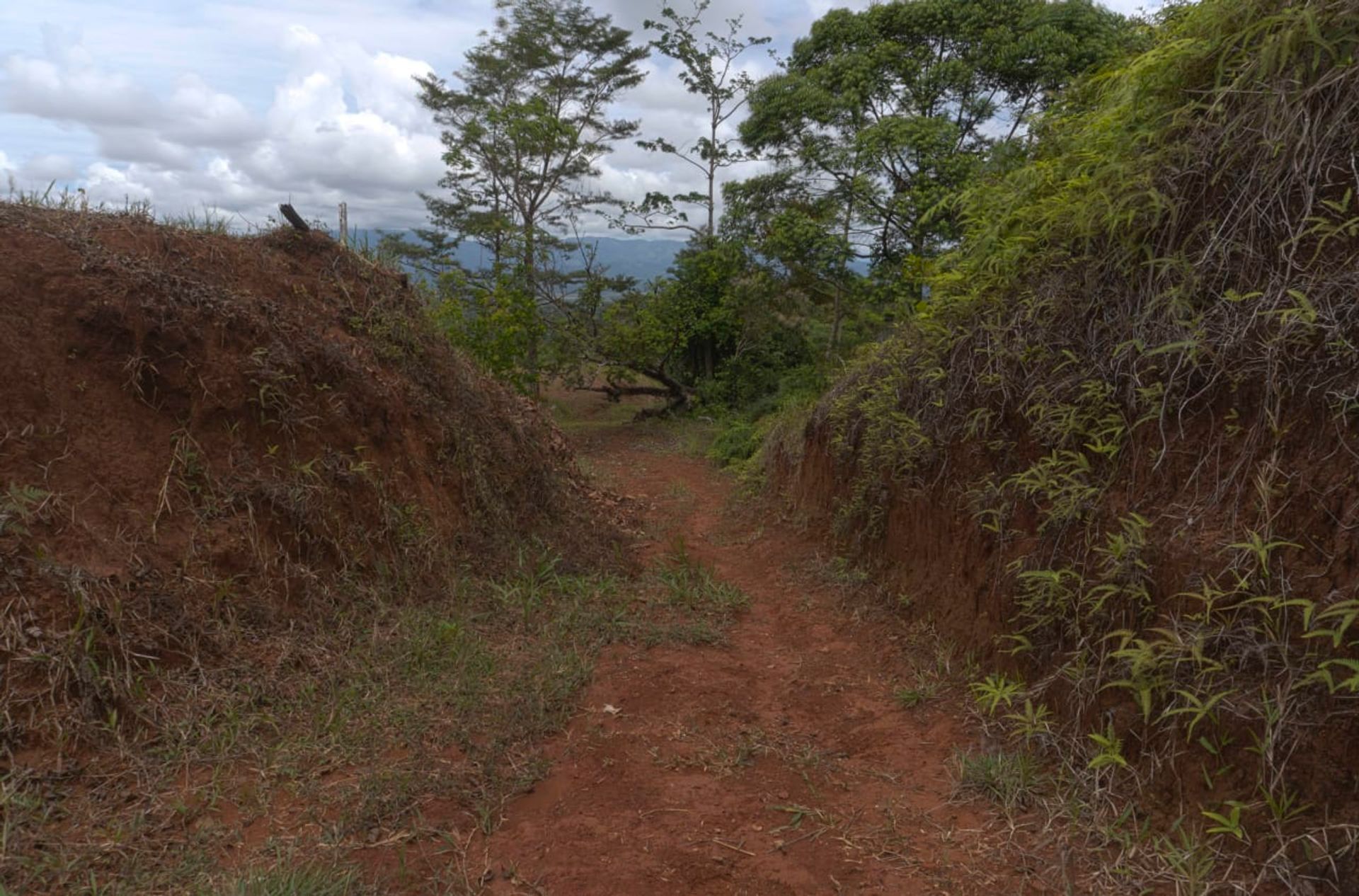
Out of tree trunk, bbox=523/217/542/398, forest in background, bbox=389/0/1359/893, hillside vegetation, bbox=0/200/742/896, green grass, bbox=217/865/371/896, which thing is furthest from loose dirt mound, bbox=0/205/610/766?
tree trunk, bbox=523/217/542/398

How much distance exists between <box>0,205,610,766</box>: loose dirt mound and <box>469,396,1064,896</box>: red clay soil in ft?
5.60

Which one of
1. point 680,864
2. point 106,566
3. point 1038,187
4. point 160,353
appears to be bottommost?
point 680,864

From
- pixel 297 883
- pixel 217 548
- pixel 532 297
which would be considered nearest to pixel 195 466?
pixel 217 548

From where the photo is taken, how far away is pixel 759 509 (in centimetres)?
880

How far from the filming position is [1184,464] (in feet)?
10.1

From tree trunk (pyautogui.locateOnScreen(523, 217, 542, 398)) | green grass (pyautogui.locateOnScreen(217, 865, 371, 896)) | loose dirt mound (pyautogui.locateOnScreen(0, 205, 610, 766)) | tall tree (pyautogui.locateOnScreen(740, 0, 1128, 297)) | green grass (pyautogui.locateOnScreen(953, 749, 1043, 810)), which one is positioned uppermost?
tall tree (pyautogui.locateOnScreen(740, 0, 1128, 297))

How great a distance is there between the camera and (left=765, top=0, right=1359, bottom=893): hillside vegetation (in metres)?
2.45

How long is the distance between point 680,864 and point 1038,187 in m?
4.27

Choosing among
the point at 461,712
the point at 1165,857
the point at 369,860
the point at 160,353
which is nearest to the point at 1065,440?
the point at 1165,857

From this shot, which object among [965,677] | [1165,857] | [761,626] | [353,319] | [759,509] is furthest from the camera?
[759,509]

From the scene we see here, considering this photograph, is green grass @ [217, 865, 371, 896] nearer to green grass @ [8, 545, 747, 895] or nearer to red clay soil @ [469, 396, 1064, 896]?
green grass @ [8, 545, 747, 895]

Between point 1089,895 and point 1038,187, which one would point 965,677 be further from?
point 1038,187

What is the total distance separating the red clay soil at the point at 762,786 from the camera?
2.73m

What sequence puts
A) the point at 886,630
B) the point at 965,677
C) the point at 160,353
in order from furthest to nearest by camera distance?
the point at 886,630
the point at 160,353
the point at 965,677
